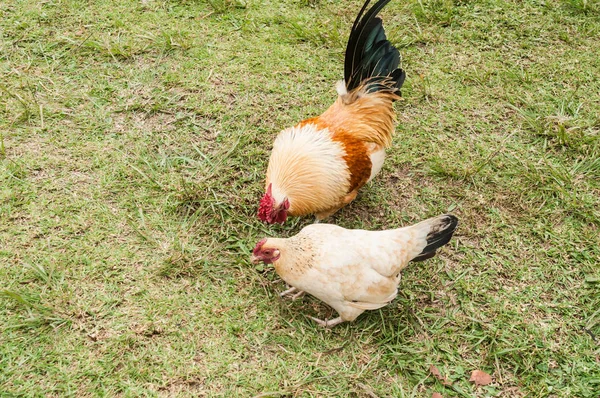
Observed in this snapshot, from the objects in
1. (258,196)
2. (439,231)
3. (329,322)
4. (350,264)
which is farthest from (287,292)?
(439,231)

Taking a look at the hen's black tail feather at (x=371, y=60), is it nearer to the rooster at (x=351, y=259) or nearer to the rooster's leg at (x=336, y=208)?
the rooster's leg at (x=336, y=208)

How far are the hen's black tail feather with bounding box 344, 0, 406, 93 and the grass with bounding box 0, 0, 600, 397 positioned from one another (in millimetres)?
778

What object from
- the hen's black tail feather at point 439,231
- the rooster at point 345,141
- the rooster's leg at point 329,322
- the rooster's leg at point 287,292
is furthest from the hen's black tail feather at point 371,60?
the rooster's leg at point 329,322

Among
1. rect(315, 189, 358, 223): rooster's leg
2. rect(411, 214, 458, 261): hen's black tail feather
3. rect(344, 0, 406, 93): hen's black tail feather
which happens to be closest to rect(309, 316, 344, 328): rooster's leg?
rect(411, 214, 458, 261): hen's black tail feather

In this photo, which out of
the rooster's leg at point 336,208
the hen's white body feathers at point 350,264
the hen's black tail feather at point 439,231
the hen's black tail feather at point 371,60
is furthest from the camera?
the rooster's leg at point 336,208

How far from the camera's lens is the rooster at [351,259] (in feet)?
10.3

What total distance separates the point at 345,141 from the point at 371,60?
634 mm

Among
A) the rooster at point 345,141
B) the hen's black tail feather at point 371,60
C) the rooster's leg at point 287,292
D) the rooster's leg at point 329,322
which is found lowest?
the rooster's leg at point 329,322

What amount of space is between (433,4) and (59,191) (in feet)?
13.8

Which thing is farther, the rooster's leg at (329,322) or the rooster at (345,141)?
the rooster at (345,141)

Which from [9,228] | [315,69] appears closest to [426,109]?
[315,69]

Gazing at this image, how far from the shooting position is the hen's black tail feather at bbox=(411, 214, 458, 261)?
10.8 feet

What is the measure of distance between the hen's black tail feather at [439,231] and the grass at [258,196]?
0.44 metres

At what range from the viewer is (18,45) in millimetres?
5020
